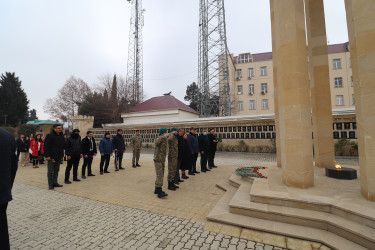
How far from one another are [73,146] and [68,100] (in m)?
30.5

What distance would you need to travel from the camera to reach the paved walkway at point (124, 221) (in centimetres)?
272

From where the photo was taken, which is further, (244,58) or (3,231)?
(244,58)

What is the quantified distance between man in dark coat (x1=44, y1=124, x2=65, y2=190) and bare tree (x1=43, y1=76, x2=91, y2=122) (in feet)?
96.5

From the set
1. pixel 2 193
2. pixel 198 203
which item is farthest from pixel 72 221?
pixel 198 203

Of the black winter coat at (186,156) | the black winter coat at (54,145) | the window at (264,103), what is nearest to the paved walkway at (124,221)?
the black winter coat at (186,156)

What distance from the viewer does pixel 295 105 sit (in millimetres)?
4059

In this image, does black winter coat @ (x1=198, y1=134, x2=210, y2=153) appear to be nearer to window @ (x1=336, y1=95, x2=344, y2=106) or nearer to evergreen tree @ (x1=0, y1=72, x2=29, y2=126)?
window @ (x1=336, y1=95, x2=344, y2=106)

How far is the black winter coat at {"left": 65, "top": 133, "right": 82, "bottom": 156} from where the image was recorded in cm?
630

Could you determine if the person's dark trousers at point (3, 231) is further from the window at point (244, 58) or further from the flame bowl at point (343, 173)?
the window at point (244, 58)

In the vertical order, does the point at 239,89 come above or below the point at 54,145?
above

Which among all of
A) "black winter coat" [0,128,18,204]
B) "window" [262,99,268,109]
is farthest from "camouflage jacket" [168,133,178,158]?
"window" [262,99,268,109]

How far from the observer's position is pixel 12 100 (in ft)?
133

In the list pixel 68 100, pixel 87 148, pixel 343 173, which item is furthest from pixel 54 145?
pixel 68 100

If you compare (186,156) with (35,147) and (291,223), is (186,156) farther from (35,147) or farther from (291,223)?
(35,147)
